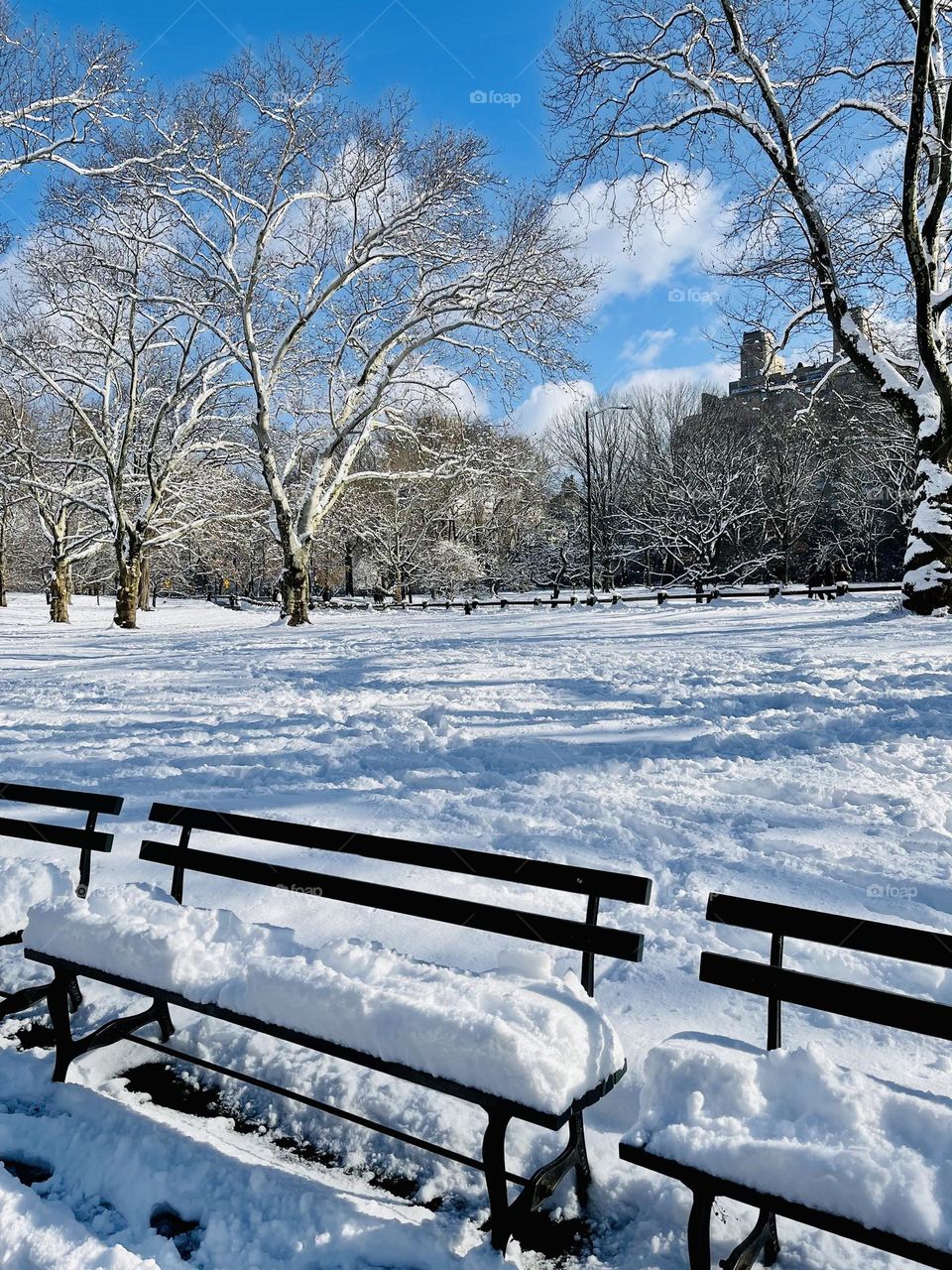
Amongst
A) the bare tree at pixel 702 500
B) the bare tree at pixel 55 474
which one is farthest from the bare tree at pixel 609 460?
the bare tree at pixel 55 474

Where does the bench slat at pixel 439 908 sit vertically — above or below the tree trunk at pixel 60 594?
below

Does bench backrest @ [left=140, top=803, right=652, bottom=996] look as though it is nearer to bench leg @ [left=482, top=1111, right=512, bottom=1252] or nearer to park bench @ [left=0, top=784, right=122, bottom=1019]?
park bench @ [left=0, top=784, right=122, bottom=1019]

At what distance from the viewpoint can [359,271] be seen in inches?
822

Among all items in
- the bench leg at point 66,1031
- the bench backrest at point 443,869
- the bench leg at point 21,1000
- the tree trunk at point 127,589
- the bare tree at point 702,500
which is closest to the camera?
the bench backrest at point 443,869

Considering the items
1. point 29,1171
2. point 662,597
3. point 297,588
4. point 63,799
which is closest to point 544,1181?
point 29,1171

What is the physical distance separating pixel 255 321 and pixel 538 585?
119ft

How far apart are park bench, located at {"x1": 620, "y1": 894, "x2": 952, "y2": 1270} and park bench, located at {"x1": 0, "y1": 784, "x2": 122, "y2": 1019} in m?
2.90

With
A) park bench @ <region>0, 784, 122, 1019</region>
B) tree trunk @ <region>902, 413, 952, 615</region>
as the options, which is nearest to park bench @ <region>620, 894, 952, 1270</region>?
park bench @ <region>0, 784, 122, 1019</region>

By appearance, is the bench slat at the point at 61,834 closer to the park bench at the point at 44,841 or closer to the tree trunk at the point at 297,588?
the park bench at the point at 44,841

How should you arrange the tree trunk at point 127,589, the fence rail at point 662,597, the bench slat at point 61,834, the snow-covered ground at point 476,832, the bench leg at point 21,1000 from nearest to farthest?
the snow-covered ground at point 476,832 < the bench leg at point 21,1000 < the bench slat at point 61,834 < the tree trunk at point 127,589 < the fence rail at point 662,597

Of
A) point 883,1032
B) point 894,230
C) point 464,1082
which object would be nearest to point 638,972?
point 883,1032

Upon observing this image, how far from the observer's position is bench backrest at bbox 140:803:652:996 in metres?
2.78

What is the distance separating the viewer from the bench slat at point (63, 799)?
13.4ft

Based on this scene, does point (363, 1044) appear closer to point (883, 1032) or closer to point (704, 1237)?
point (704, 1237)
